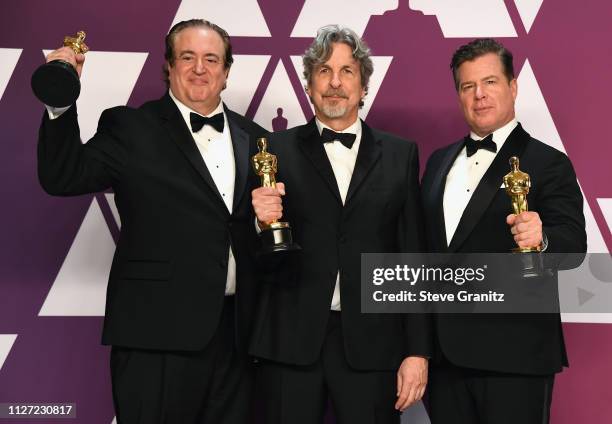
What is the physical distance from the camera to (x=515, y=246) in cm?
263

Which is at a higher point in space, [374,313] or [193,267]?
[193,267]

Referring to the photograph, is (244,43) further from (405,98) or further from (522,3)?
(522,3)

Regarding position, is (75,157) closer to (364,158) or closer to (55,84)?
(55,84)

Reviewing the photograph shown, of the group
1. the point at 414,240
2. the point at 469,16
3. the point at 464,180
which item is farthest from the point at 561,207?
the point at 469,16

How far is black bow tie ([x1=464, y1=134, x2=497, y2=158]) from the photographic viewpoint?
9.04 ft

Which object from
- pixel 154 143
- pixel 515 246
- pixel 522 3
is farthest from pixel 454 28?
pixel 154 143

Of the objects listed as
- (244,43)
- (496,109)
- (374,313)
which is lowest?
(374,313)

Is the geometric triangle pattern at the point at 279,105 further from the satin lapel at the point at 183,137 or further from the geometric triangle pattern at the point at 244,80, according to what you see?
the satin lapel at the point at 183,137

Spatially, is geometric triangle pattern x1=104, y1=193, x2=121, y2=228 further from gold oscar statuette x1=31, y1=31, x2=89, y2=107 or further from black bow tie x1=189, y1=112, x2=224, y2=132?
gold oscar statuette x1=31, y1=31, x2=89, y2=107

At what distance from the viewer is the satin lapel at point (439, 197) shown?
8.85 feet

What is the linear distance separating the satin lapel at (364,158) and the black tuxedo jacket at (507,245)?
355 millimetres

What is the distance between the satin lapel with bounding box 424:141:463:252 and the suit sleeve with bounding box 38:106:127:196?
1118 millimetres

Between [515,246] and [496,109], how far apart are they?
0.51m

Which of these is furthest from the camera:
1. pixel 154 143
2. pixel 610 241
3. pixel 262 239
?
pixel 610 241
